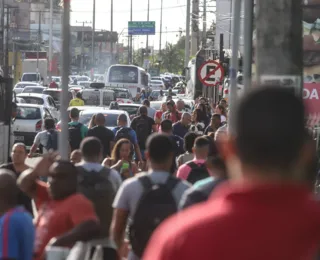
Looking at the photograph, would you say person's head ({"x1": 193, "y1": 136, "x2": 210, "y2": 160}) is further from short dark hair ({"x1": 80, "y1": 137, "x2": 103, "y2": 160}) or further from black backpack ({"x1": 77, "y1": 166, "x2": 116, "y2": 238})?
black backpack ({"x1": 77, "y1": 166, "x2": 116, "y2": 238})

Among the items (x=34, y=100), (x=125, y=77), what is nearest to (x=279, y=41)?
(x=34, y=100)

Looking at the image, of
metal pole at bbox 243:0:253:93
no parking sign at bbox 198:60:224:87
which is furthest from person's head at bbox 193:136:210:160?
no parking sign at bbox 198:60:224:87

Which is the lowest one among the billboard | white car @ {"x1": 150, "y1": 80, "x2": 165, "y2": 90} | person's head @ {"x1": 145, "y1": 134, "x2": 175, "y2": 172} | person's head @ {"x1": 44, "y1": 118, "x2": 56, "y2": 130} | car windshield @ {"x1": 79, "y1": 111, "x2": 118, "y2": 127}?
white car @ {"x1": 150, "y1": 80, "x2": 165, "y2": 90}

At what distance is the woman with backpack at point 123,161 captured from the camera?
1158cm

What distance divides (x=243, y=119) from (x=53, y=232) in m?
3.81

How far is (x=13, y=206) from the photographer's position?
21.0 ft

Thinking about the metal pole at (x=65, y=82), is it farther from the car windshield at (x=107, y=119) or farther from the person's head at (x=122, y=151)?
the car windshield at (x=107, y=119)

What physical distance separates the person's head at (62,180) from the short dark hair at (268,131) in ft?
12.5

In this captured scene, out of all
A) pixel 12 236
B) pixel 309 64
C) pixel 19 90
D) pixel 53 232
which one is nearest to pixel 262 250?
pixel 12 236

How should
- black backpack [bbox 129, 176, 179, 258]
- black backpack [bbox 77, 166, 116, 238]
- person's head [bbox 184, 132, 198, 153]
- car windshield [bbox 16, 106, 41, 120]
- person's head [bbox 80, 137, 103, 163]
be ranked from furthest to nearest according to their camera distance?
car windshield [bbox 16, 106, 41, 120] < person's head [bbox 184, 132, 198, 153] < person's head [bbox 80, 137, 103, 163] < black backpack [bbox 77, 166, 116, 238] < black backpack [bbox 129, 176, 179, 258]

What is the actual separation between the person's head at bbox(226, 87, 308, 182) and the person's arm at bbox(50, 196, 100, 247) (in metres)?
Result: 3.41

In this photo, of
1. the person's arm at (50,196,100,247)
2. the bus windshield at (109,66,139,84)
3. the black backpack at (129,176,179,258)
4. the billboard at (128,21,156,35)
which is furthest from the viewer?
the billboard at (128,21,156,35)

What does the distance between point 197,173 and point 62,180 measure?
10.2 ft

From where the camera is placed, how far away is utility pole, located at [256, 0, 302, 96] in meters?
11.6
